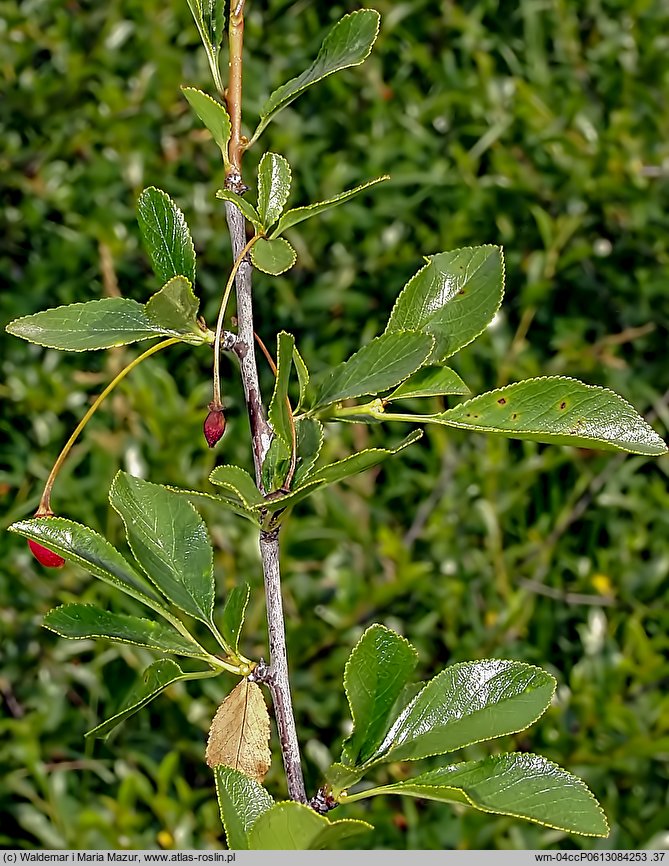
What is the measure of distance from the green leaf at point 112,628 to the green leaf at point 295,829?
0.33 ft

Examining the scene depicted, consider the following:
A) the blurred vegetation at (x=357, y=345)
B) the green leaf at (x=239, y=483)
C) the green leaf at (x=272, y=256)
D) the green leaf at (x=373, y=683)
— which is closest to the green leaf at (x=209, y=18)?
the green leaf at (x=272, y=256)

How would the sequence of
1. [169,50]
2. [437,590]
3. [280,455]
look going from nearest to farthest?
[280,455]
[437,590]
[169,50]

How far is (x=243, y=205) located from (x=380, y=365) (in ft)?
0.32

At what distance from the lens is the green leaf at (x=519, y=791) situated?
48cm

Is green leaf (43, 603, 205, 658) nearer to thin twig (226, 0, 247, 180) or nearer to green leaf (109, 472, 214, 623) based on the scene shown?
green leaf (109, 472, 214, 623)

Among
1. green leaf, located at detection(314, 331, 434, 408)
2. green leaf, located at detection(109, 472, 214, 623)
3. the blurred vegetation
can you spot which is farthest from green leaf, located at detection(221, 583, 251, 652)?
the blurred vegetation

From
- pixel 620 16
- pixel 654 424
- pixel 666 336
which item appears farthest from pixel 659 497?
pixel 620 16

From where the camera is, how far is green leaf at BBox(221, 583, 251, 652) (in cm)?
54

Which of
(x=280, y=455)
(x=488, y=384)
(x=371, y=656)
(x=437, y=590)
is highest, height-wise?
(x=280, y=455)

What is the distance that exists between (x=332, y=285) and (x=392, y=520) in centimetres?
40

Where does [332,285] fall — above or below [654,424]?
above

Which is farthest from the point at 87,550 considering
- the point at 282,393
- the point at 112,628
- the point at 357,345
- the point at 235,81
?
the point at 357,345

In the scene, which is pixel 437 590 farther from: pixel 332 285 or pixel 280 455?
pixel 280 455

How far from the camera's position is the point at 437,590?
5.13 feet
